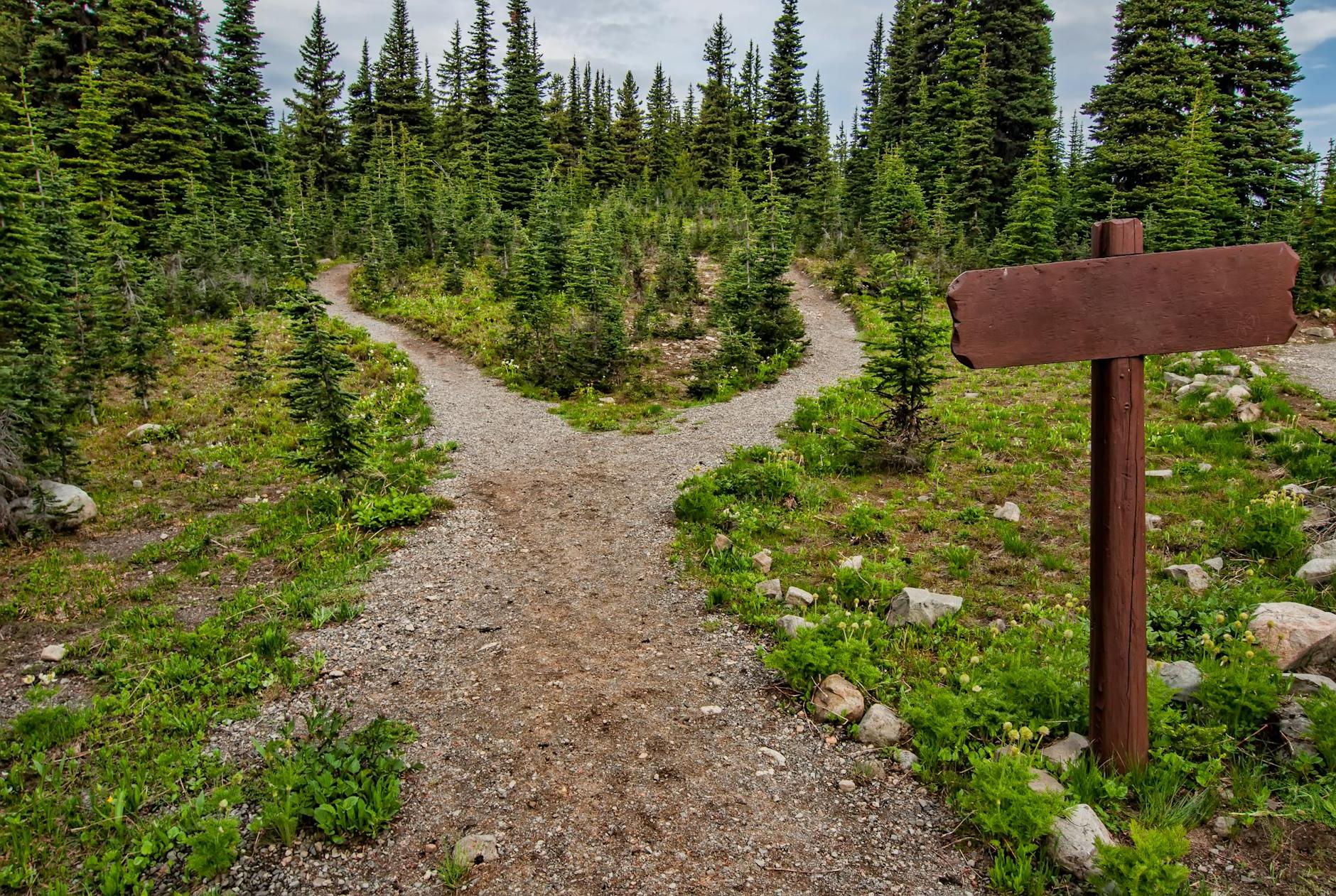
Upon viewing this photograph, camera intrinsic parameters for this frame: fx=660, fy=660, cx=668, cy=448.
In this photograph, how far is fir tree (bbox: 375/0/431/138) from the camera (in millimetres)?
48969

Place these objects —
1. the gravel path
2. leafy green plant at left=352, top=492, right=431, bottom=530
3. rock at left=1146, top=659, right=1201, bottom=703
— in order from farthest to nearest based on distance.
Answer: the gravel path
leafy green plant at left=352, top=492, right=431, bottom=530
rock at left=1146, top=659, right=1201, bottom=703

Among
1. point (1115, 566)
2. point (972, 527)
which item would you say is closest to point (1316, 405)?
point (972, 527)

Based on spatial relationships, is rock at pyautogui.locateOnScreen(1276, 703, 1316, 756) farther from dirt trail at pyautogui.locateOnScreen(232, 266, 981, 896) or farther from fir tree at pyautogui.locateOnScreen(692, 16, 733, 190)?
fir tree at pyautogui.locateOnScreen(692, 16, 733, 190)

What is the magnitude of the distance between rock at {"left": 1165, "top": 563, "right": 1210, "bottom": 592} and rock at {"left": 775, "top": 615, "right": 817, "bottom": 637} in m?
3.76

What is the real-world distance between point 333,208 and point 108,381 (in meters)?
32.0

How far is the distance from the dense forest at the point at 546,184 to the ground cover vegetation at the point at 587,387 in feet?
0.67

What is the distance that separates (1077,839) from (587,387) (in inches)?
622

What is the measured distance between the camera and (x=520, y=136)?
3809 cm

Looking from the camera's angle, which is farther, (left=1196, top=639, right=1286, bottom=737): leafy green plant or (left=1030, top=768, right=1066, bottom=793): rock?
(left=1196, top=639, right=1286, bottom=737): leafy green plant

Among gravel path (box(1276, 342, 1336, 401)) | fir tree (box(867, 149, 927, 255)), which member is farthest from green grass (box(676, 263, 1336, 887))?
fir tree (box(867, 149, 927, 255))

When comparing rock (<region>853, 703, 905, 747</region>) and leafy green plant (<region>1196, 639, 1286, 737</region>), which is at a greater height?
leafy green plant (<region>1196, 639, 1286, 737</region>)

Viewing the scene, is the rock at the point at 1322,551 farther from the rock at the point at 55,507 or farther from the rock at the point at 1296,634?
the rock at the point at 55,507

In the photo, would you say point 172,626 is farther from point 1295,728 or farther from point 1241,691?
point 1295,728

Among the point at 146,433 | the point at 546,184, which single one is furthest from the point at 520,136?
the point at 146,433
